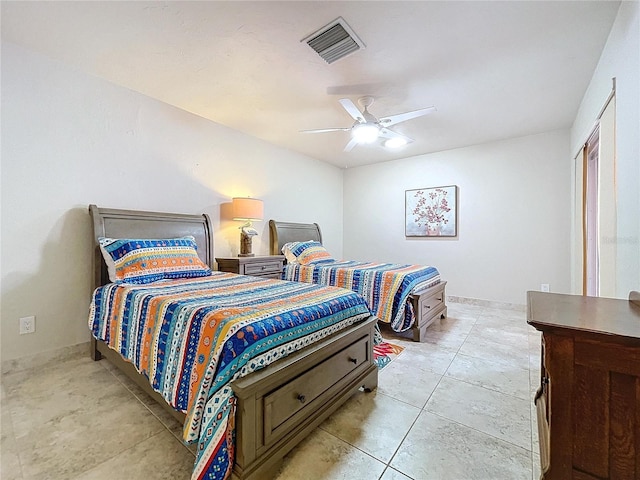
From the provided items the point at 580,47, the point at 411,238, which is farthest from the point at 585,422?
the point at 411,238

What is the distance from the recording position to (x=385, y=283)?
3.02 meters

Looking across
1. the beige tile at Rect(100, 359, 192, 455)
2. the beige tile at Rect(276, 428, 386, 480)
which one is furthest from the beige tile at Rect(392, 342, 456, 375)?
the beige tile at Rect(100, 359, 192, 455)

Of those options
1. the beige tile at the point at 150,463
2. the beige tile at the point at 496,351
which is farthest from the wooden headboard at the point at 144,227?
the beige tile at the point at 496,351

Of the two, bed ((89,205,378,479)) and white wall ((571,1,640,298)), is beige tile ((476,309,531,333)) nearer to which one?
white wall ((571,1,640,298))

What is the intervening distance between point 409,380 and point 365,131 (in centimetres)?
226

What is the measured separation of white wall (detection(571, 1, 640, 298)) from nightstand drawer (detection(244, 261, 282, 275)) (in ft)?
10.3

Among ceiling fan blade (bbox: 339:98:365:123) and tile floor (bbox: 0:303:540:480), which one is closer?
tile floor (bbox: 0:303:540:480)

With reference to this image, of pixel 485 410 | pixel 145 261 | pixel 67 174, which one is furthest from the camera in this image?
pixel 67 174

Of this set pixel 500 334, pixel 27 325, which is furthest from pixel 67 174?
pixel 500 334

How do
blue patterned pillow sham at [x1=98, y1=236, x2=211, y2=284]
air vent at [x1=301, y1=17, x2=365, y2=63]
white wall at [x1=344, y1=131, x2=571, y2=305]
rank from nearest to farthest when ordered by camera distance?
air vent at [x1=301, y1=17, x2=365, y2=63], blue patterned pillow sham at [x1=98, y1=236, x2=211, y2=284], white wall at [x1=344, y1=131, x2=571, y2=305]

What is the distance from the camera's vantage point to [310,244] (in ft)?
13.7

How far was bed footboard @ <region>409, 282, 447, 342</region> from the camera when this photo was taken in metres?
2.86

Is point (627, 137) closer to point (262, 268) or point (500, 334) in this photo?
point (500, 334)

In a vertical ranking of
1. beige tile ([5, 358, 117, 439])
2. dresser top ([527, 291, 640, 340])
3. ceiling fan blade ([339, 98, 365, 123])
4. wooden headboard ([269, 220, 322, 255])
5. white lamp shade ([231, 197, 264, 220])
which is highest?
ceiling fan blade ([339, 98, 365, 123])
